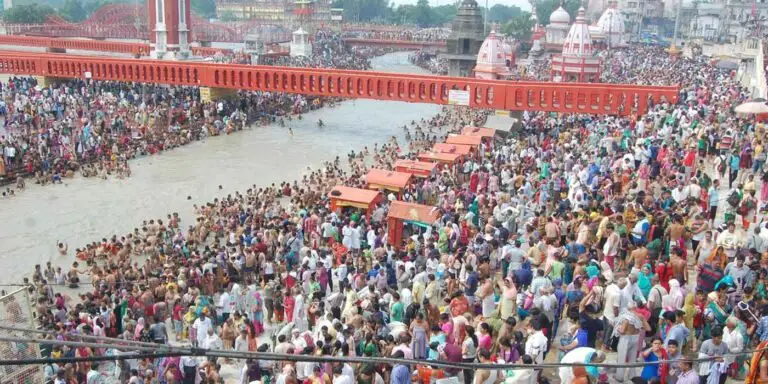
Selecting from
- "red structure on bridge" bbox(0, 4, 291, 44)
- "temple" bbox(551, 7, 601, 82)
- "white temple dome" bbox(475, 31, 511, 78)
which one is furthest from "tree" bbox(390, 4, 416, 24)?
"white temple dome" bbox(475, 31, 511, 78)

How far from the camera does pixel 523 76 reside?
188 ft

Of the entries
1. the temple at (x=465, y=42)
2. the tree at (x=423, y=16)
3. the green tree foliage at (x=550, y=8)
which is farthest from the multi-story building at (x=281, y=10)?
the green tree foliage at (x=550, y=8)

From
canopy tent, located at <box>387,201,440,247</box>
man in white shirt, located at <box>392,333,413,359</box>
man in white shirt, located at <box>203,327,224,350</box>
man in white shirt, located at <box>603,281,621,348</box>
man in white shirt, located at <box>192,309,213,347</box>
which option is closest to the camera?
man in white shirt, located at <box>392,333,413,359</box>

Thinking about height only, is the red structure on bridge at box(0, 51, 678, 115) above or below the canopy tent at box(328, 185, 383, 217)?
above

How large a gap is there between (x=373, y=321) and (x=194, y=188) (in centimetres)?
1852

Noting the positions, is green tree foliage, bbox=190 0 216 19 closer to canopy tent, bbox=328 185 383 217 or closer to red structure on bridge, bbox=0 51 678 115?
red structure on bridge, bbox=0 51 678 115

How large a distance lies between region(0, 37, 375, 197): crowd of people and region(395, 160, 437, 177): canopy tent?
12330 mm

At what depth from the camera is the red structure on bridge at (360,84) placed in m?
33.1

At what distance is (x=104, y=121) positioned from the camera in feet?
110

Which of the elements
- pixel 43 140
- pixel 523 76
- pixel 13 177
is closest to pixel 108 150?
pixel 43 140

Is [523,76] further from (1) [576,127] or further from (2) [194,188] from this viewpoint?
(2) [194,188]

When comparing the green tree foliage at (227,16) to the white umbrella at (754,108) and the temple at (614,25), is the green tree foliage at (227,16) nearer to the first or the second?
the temple at (614,25)

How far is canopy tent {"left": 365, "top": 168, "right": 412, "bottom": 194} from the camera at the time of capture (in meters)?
19.9

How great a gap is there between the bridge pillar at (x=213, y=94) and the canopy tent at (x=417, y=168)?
22669 mm
